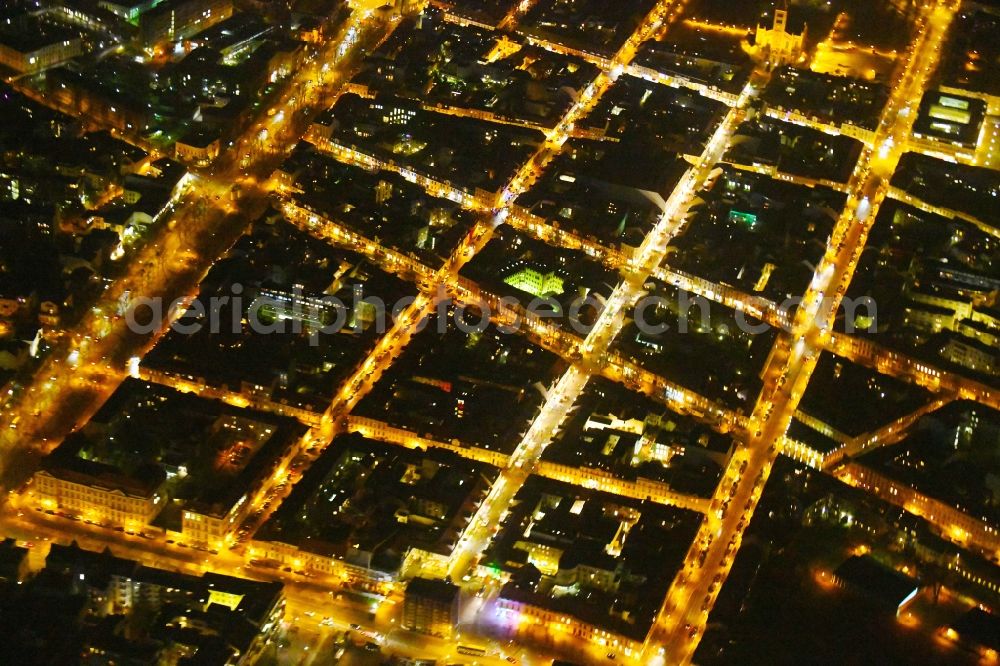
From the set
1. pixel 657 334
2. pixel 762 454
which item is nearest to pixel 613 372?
pixel 657 334

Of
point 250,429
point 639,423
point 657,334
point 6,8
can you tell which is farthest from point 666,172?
point 6,8

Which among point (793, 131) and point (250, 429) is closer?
point (250, 429)

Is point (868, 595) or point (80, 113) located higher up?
point (80, 113)

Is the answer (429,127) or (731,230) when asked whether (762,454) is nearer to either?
(731,230)

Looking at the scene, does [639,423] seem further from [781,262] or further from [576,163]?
[576,163]

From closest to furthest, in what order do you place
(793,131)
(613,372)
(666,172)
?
(613,372) → (666,172) → (793,131)

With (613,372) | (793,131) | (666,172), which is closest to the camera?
(613,372)

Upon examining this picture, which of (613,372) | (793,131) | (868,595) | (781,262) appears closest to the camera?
(868,595)

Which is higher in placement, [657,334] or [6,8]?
[6,8]

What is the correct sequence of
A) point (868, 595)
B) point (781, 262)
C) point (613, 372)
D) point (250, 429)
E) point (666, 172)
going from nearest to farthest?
1. point (868, 595)
2. point (250, 429)
3. point (613, 372)
4. point (781, 262)
5. point (666, 172)
